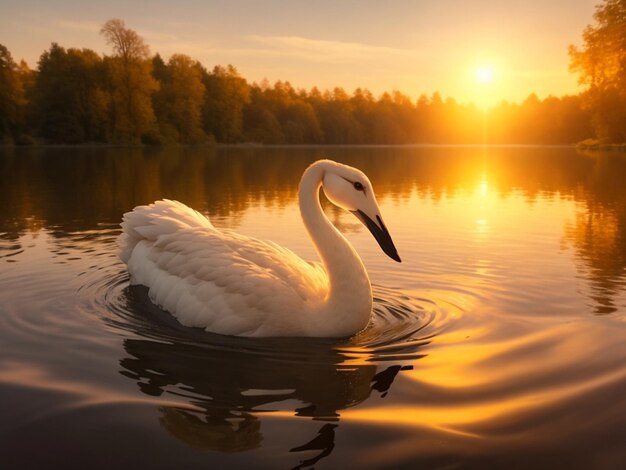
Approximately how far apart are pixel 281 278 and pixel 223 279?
2.07 ft

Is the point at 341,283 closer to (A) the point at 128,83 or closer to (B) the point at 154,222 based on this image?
(B) the point at 154,222

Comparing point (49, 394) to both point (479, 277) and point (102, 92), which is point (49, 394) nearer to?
point (479, 277)

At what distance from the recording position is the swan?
6.43 m

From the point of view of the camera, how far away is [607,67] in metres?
69.5

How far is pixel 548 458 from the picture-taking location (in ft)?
13.3

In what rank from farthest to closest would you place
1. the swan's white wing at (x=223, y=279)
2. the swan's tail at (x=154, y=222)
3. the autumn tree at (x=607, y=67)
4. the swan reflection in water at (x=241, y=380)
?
the autumn tree at (x=607, y=67) → the swan's tail at (x=154, y=222) → the swan's white wing at (x=223, y=279) → the swan reflection in water at (x=241, y=380)

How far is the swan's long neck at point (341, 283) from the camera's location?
21.1 ft

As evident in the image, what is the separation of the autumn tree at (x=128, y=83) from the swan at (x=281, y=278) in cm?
8169

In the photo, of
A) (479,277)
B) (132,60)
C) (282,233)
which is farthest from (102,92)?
(479,277)

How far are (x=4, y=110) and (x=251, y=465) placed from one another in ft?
304

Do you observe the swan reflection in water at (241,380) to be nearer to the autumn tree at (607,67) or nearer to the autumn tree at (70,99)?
the autumn tree at (607,67)

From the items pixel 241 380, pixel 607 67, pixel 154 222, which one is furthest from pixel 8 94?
pixel 241 380

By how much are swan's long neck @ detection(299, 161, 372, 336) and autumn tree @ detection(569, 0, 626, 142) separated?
230 ft

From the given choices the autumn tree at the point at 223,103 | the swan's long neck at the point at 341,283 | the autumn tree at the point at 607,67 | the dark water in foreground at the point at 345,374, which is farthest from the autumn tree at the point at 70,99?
the swan's long neck at the point at 341,283
